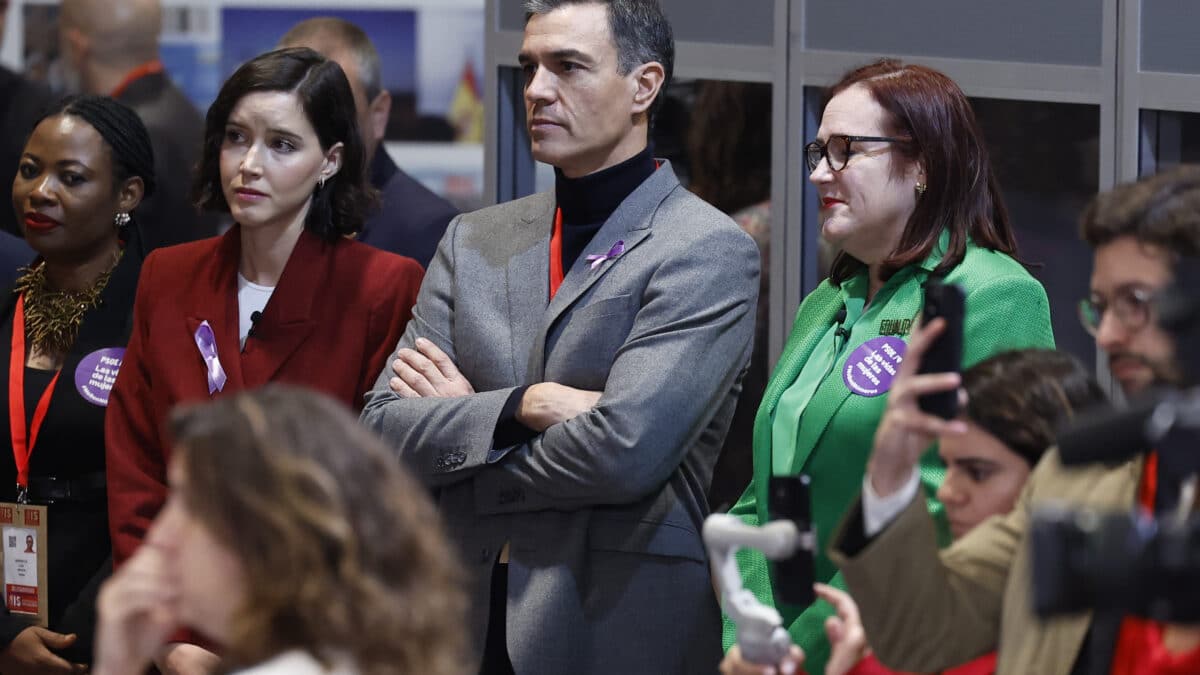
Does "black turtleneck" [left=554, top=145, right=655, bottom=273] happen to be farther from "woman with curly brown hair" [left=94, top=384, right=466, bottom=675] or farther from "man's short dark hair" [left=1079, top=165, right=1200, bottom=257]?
"woman with curly brown hair" [left=94, top=384, right=466, bottom=675]

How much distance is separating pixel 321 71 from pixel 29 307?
36.2 inches

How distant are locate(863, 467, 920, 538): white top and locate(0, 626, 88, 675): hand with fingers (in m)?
2.22

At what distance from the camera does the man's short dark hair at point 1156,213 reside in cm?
216

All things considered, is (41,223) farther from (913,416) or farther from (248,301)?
(913,416)

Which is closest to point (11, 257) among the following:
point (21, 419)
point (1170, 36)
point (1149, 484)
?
point (21, 419)

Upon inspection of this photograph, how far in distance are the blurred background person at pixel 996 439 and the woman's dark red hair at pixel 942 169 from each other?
0.66 m

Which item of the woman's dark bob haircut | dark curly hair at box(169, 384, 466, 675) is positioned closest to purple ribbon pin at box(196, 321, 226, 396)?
the woman's dark bob haircut

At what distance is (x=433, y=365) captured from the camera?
11.0ft

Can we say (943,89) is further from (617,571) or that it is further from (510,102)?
(510,102)

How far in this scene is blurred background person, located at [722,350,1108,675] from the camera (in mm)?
2402

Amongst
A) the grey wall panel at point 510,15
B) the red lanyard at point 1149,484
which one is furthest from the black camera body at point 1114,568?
the grey wall panel at point 510,15

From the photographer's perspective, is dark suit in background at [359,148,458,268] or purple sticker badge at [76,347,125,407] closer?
purple sticker badge at [76,347,125,407]

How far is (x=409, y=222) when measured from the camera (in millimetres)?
4742

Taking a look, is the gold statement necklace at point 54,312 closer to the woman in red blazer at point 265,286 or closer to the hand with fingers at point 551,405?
the woman in red blazer at point 265,286
